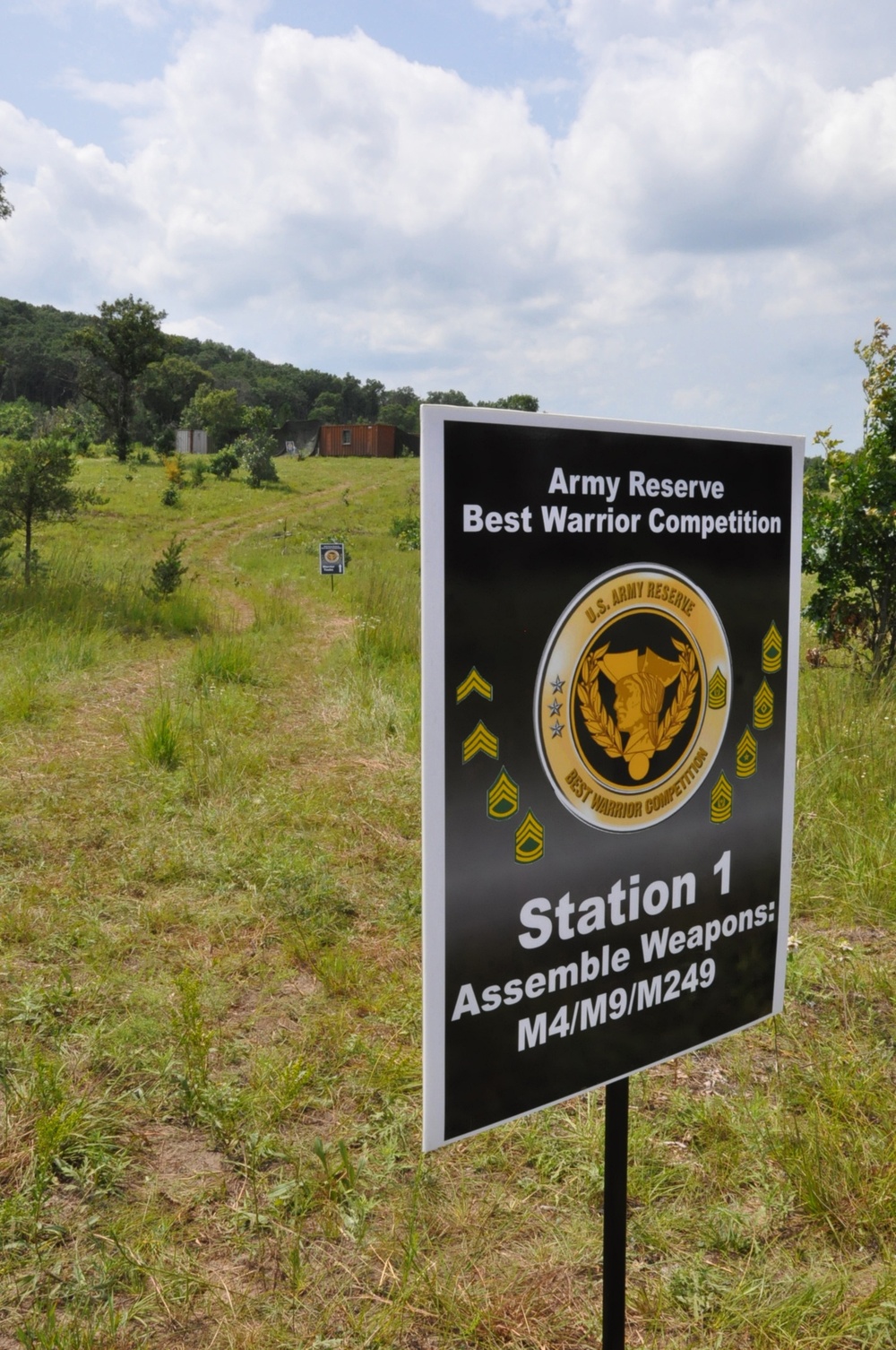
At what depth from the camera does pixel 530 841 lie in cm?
145

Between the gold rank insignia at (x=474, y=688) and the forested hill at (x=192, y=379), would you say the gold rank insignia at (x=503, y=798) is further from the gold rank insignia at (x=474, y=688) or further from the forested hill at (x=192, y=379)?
the forested hill at (x=192, y=379)

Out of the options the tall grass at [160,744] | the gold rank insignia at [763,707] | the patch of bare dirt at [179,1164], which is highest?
the gold rank insignia at [763,707]

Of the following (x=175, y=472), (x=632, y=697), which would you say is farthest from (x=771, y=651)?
(x=175, y=472)

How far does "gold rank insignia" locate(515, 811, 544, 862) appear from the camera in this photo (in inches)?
56.6

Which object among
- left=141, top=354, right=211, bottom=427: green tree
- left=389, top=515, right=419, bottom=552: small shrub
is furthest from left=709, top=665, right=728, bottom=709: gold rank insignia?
left=141, top=354, right=211, bottom=427: green tree

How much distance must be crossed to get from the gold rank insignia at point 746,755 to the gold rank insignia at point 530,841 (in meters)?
0.49

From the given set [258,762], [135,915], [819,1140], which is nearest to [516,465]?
[819,1140]

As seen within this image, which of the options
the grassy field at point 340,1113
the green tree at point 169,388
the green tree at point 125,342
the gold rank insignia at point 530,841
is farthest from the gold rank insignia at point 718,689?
the green tree at point 169,388

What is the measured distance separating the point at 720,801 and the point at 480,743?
1.88 feet

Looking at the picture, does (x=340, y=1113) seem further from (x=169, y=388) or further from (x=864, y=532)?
(x=169, y=388)

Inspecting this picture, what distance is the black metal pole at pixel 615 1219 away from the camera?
177 cm

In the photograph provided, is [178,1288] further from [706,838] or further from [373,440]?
[373,440]

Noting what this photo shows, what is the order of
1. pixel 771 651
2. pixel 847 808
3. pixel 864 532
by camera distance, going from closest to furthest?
pixel 771 651 < pixel 847 808 < pixel 864 532

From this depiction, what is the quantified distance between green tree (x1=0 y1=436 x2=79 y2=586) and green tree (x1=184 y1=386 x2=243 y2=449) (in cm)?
4576
